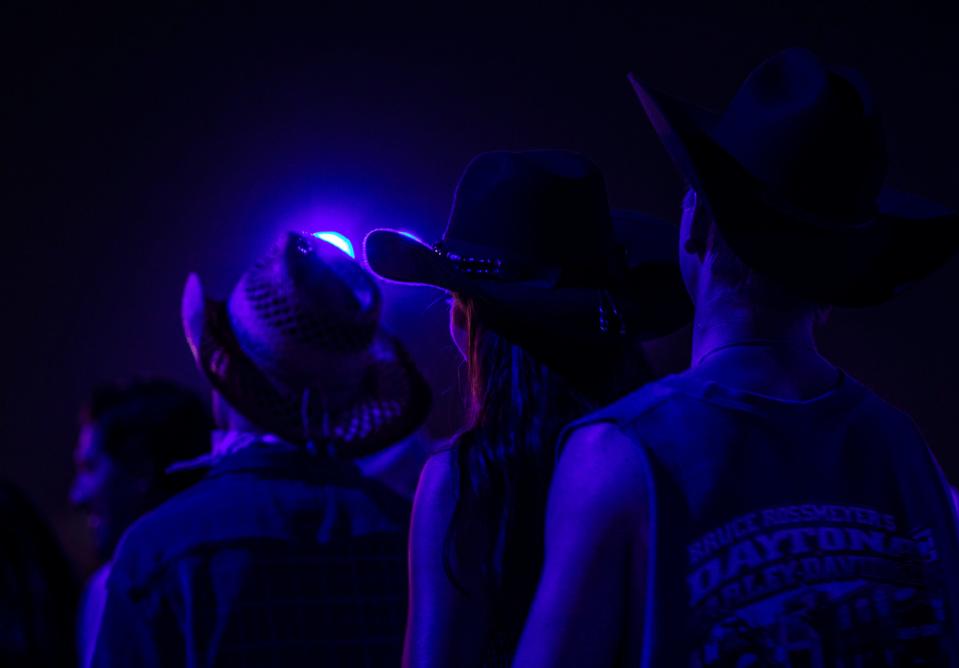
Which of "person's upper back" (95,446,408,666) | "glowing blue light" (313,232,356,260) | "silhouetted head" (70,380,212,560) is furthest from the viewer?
"silhouetted head" (70,380,212,560)

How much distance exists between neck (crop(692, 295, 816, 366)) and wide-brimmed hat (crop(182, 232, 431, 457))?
1009mm

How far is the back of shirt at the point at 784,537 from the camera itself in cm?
100

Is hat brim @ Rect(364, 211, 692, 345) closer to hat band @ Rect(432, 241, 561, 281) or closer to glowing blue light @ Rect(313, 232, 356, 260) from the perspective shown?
hat band @ Rect(432, 241, 561, 281)

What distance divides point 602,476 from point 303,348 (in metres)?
1.09

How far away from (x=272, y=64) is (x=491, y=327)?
153 inches

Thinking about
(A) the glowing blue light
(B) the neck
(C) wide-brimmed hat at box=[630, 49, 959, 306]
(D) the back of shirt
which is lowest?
(D) the back of shirt

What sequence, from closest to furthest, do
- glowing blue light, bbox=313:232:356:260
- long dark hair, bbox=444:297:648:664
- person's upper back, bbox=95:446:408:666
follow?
long dark hair, bbox=444:297:648:664 < person's upper back, bbox=95:446:408:666 < glowing blue light, bbox=313:232:356:260

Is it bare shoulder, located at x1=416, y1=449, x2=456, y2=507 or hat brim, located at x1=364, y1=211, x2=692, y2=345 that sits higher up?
hat brim, located at x1=364, y1=211, x2=692, y2=345

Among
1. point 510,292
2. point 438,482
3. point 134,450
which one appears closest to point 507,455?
point 438,482

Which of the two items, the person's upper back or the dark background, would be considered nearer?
the person's upper back

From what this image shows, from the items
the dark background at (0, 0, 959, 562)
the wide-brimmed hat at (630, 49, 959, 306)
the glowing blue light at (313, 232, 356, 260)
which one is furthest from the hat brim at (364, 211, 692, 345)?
the dark background at (0, 0, 959, 562)

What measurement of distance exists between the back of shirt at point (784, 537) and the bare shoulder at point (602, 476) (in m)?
0.01

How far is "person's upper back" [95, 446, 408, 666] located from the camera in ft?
5.79

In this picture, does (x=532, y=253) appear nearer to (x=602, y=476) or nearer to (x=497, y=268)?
(x=497, y=268)
